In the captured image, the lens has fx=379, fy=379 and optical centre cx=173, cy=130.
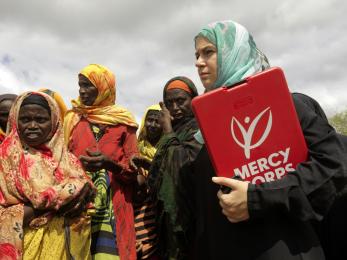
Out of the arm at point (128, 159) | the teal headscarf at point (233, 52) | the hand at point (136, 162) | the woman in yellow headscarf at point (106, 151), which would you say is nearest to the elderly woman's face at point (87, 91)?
the woman in yellow headscarf at point (106, 151)

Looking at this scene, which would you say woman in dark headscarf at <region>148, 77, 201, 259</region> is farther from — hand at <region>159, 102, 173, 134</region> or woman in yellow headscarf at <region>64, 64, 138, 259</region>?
woman in yellow headscarf at <region>64, 64, 138, 259</region>

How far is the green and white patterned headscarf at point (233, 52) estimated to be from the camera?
1533 mm

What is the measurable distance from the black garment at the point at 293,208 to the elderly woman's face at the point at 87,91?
2.15 meters

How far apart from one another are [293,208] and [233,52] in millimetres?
664

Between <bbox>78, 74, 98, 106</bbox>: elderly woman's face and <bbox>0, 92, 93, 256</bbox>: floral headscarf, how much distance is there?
2.91 feet

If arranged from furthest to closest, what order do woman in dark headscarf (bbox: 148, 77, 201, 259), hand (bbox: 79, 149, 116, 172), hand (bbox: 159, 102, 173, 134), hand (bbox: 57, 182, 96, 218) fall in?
hand (bbox: 79, 149, 116, 172) < hand (bbox: 159, 102, 173, 134) < hand (bbox: 57, 182, 96, 218) < woman in dark headscarf (bbox: 148, 77, 201, 259)

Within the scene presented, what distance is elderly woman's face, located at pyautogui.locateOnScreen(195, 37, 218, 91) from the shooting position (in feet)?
5.26

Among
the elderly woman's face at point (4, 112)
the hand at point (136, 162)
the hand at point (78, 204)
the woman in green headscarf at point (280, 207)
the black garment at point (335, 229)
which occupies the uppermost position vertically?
the elderly woman's face at point (4, 112)

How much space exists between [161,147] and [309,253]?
47.3 inches

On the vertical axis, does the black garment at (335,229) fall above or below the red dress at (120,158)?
below

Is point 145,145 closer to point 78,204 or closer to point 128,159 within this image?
point 128,159

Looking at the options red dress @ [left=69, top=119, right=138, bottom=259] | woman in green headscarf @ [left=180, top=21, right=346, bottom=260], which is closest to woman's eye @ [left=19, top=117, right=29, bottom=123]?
red dress @ [left=69, top=119, right=138, bottom=259]

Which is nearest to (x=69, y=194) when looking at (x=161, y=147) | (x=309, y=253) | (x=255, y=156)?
(x=161, y=147)

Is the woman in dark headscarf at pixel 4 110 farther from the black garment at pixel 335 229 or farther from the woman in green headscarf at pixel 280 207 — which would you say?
the black garment at pixel 335 229
